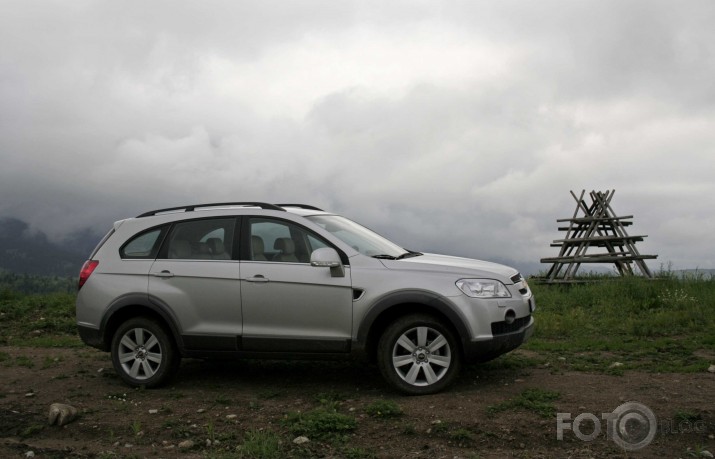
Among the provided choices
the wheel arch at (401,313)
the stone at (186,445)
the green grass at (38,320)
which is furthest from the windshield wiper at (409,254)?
the green grass at (38,320)

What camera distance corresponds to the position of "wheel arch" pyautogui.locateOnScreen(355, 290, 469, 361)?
6.79 meters

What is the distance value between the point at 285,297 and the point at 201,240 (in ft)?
4.14

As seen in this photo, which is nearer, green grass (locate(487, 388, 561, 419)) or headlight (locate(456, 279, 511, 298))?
green grass (locate(487, 388, 561, 419))

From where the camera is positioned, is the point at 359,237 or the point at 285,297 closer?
A: the point at 285,297

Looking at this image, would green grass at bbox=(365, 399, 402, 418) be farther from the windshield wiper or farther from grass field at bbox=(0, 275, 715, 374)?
grass field at bbox=(0, 275, 715, 374)

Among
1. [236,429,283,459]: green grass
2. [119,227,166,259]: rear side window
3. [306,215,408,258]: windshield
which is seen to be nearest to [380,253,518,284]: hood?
[306,215,408,258]: windshield

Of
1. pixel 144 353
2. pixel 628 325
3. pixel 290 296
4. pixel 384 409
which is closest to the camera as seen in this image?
pixel 384 409

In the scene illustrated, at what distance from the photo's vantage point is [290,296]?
23.6 ft

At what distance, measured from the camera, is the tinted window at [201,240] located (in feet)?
25.1

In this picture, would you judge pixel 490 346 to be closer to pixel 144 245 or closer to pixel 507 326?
pixel 507 326

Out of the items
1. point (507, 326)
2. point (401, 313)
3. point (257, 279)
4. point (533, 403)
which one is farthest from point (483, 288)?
point (257, 279)

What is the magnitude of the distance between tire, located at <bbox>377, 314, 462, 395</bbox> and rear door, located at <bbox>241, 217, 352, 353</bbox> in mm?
453

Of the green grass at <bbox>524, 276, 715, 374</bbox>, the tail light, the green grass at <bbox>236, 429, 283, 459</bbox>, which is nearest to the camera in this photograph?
the green grass at <bbox>236, 429, 283, 459</bbox>

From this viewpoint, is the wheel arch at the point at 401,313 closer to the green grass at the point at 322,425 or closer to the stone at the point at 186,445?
the green grass at the point at 322,425
